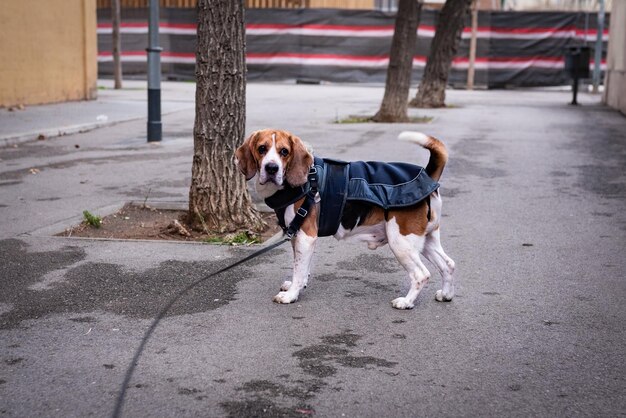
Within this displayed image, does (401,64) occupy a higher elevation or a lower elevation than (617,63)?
lower

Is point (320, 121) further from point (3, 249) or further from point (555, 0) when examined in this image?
point (555, 0)

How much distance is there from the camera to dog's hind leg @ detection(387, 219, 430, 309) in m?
4.92

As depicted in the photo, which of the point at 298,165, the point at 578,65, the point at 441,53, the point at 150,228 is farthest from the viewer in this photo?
the point at 578,65

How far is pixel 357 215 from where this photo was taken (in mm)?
4988

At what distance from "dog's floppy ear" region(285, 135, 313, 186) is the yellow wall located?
47.4 feet

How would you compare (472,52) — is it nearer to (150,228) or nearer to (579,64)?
(579,64)

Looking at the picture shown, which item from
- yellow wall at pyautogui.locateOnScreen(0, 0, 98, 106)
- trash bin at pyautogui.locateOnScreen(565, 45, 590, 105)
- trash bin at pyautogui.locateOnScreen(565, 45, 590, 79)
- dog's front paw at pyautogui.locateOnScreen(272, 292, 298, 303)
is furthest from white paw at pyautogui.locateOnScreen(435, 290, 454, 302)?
trash bin at pyautogui.locateOnScreen(565, 45, 590, 79)

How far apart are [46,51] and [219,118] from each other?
1356 centimetres

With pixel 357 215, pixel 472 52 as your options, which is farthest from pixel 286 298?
pixel 472 52

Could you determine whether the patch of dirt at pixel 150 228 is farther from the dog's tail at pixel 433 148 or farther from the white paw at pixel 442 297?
the dog's tail at pixel 433 148

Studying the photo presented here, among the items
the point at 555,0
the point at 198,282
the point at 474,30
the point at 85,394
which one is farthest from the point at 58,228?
the point at 555,0

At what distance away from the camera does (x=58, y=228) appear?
7070mm

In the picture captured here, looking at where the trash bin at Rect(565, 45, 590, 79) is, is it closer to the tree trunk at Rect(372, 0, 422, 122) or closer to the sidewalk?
the tree trunk at Rect(372, 0, 422, 122)

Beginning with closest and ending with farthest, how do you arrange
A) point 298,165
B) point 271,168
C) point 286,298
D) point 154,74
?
point 271,168
point 298,165
point 286,298
point 154,74
